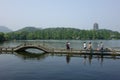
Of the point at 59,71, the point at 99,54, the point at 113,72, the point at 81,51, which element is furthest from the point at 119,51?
the point at 59,71

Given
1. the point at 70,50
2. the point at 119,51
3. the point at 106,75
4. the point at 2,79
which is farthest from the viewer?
the point at 70,50

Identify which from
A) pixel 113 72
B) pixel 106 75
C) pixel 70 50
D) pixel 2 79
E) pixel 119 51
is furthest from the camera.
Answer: pixel 70 50

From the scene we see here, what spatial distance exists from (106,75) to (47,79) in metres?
7.35

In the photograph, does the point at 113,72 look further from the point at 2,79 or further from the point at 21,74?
the point at 2,79

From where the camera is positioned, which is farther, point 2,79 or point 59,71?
point 59,71

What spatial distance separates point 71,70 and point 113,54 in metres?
17.2

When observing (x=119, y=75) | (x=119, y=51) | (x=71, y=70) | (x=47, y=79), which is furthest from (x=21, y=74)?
(x=119, y=51)

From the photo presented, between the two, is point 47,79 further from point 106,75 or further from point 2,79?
point 106,75

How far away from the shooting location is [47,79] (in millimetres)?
23328

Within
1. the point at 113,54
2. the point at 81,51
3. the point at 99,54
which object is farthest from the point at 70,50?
the point at 113,54

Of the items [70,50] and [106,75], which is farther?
[70,50]

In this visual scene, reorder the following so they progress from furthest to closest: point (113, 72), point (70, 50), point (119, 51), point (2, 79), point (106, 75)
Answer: point (70, 50)
point (119, 51)
point (113, 72)
point (106, 75)
point (2, 79)

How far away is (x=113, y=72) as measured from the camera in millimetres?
26953

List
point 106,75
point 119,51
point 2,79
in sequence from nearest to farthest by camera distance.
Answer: point 2,79 < point 106,75 < point 119,51
